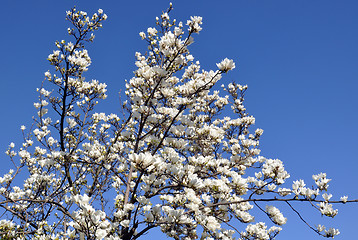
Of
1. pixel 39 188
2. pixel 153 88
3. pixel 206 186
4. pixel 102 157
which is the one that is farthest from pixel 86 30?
pixel 206 186

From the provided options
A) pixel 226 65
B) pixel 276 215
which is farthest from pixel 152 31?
pixel 276 215

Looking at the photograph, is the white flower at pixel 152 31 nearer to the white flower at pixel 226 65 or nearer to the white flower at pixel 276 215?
the white flower at pixel 226 65

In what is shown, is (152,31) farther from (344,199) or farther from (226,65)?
(344,199)

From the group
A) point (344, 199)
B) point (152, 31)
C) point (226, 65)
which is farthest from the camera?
point (152, 31)

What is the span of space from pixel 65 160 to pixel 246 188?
3715 mm

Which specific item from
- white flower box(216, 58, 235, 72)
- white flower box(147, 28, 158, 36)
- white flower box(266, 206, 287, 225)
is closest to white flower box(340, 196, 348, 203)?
white flower box(266, 206, 287, 225)

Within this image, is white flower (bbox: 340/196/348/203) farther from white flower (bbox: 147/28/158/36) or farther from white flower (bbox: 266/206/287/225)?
white flower (bbox: 147/28/158/36)

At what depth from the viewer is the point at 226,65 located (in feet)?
15.4

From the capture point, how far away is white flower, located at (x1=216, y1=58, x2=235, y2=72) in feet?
15.3

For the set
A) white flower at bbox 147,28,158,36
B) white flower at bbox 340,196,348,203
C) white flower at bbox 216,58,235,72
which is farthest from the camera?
white flower at bbox 147,28,158,36

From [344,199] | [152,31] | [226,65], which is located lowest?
[344,199]

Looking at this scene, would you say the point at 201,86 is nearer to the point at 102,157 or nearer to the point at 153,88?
the point at 153,88

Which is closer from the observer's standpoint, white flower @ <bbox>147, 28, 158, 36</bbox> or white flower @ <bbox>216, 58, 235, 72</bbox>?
white flower @ <bbox>216, 58, 235, 72</bbox>

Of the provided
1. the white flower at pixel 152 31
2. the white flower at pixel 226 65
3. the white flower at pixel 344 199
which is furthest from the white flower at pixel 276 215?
the white flower at pixel 152 31
